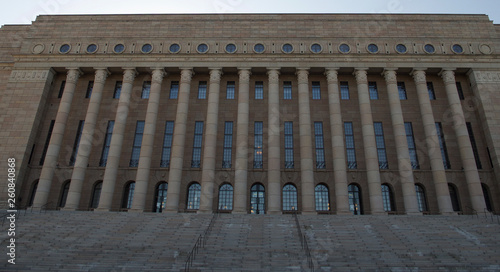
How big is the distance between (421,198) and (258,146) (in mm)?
15347

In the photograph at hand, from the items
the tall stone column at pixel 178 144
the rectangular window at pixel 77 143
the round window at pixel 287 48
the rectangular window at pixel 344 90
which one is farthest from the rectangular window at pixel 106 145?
the rectangular window at pixel 344 90

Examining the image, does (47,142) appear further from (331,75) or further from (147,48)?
(331,75)

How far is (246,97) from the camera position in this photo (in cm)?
3209

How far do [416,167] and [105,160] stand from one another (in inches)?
1130

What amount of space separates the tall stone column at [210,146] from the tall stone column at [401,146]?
52.0ft

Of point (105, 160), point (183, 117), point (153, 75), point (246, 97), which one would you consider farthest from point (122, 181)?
point (246, 97)

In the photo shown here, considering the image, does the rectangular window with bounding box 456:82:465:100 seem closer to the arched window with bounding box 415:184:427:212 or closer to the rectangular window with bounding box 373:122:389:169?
the rectangular window with bounding box 373:122:389:169

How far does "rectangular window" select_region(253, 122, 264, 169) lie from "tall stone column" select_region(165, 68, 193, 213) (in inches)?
261

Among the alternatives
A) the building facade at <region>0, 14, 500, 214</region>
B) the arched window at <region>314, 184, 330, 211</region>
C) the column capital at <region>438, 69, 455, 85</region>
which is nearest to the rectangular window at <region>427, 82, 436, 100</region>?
the building facade at <region>0, 14, 500, 214</region>

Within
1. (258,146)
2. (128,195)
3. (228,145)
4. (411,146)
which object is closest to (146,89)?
(228,145)

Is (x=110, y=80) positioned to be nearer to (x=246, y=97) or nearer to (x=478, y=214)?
(x=246, y=97)

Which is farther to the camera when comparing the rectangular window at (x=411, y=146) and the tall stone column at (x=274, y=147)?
the rectangular window at (x=411, y=146)

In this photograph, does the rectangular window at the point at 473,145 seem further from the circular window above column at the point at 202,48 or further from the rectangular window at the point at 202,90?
the circular window above column at the point at 202,48

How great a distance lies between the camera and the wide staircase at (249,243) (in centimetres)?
1614
